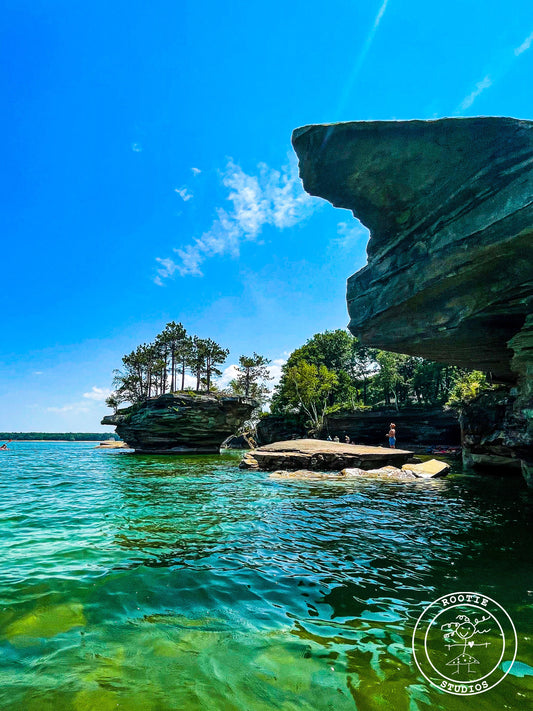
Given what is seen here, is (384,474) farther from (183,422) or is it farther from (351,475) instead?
(183,422)

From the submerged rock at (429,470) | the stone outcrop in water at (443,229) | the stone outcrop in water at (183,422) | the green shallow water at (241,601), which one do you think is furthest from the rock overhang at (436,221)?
the stone outcrop in water at (183,422)

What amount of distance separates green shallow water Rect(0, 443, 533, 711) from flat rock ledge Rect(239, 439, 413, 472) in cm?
1004

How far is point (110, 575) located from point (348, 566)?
3.84 metres

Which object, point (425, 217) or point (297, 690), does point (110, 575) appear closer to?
point (297, 690)

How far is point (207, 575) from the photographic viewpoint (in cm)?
518

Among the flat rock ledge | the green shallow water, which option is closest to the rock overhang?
the green shallow water

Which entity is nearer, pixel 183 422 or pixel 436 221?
pixel 436 221

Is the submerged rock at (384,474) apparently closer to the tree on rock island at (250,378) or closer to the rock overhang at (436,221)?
the rock overhang at (436,221)

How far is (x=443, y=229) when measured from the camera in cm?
1095

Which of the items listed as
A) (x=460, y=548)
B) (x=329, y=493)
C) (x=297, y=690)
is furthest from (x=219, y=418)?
(x=297, y=690)

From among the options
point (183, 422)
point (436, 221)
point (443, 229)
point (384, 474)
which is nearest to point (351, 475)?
point (384, 474)

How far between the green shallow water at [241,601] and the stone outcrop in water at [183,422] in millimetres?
33001

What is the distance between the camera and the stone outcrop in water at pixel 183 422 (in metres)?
42.3

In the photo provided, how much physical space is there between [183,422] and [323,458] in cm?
2682
